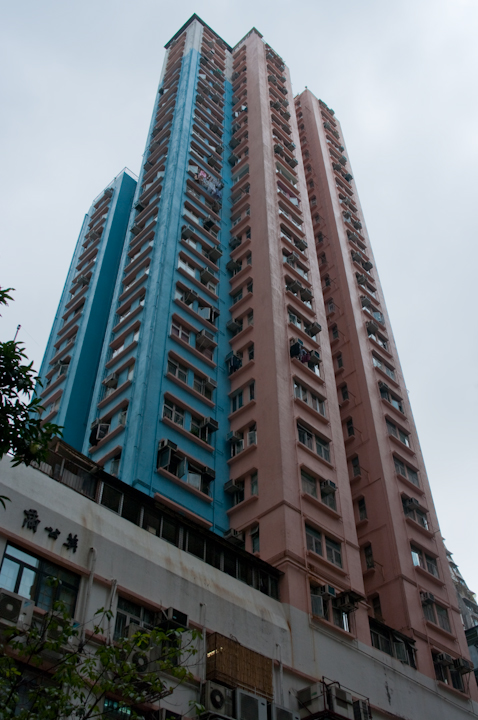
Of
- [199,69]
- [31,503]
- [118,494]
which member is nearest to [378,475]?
[118,494]

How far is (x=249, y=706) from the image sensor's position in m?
17.3

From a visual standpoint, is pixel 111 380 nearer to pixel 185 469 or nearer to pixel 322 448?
pixel 185 469

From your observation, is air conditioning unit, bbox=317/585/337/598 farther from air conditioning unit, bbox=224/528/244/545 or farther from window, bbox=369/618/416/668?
air conditioning unit, bbox=224/528/244/545

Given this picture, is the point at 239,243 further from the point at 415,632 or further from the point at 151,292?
the point at 415,632

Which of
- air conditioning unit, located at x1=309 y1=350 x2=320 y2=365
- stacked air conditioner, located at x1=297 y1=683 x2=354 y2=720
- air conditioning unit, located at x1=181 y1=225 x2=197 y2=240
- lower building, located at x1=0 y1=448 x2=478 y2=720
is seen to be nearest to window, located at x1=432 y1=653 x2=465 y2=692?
lower building, located at x1=0 y1=448 x2=478 y2=720

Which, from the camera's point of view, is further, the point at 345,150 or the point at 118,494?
the point at 345,150

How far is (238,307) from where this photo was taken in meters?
35.8

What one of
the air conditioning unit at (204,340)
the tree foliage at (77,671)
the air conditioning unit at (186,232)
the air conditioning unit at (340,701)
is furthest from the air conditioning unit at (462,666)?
the air conditioning unit at (186,232)

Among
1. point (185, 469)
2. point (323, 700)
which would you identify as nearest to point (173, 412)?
point (185, 469)

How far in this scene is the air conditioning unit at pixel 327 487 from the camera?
2717cm

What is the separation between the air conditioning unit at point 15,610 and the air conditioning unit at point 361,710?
10490 millimetres

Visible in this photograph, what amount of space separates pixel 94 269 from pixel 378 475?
70.0ft

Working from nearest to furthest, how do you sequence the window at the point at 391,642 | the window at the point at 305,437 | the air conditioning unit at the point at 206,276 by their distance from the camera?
the window at the point at 391,642 < the window at the point at 305,437 < the air conditioning unit at the point at 206,276

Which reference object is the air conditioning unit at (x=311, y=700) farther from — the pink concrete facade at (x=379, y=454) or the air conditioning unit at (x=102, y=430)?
the air conditioning unit at (x=102, y=430)
